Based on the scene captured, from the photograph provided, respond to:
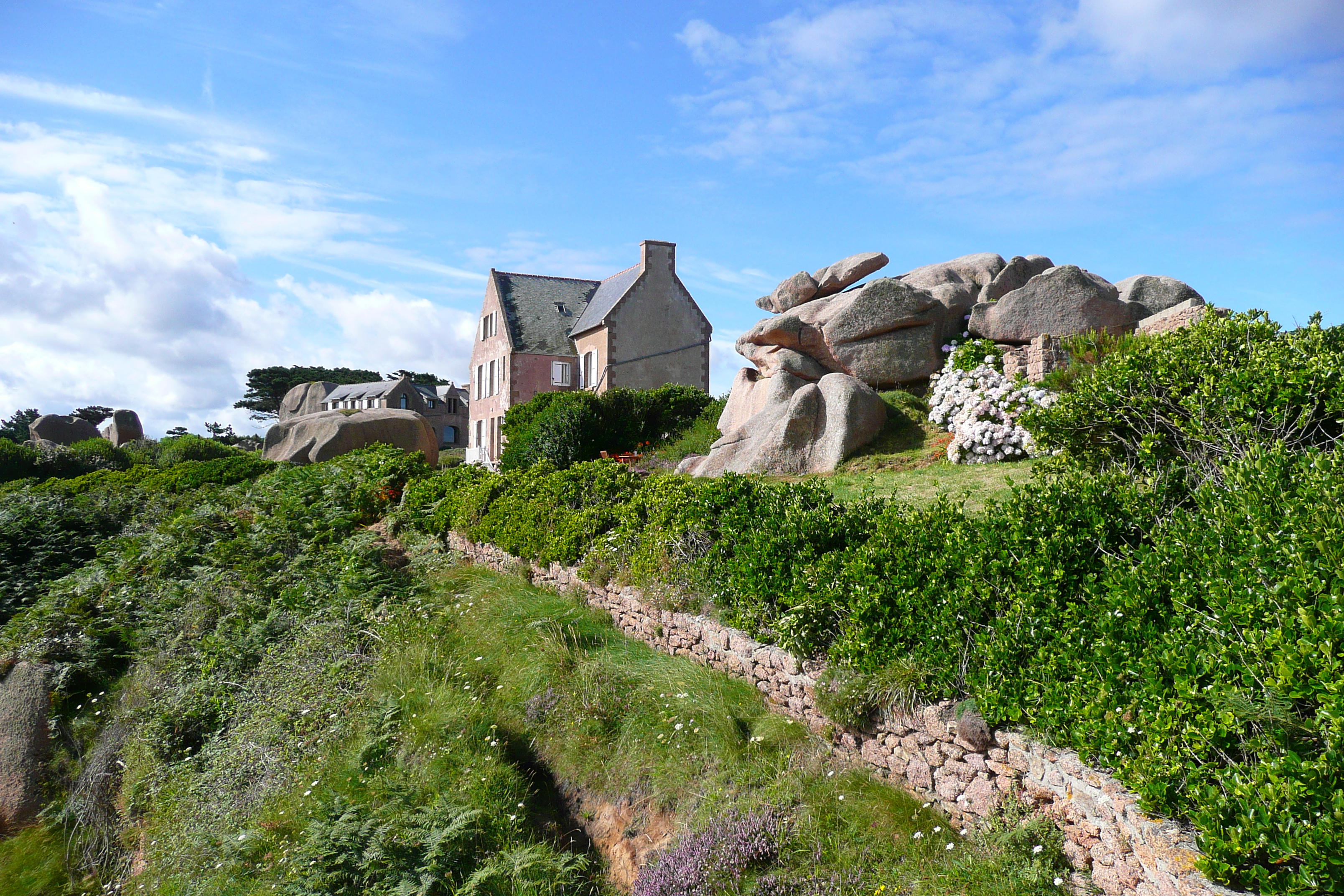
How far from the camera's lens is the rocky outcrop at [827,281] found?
18.7m

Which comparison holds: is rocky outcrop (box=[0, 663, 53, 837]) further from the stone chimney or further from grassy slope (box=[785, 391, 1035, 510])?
the stone chimney

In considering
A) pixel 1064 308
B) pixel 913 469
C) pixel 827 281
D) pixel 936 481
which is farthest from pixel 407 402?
pixel 936 481

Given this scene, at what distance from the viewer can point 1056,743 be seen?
407 cm

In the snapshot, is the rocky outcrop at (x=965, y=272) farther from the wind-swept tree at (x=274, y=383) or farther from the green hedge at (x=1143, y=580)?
the wind-swept tree at (x=274, y=383)

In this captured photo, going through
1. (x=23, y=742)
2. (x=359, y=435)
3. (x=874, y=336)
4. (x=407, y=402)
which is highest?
(x=407, y=402)

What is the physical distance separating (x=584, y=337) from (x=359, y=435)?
14.8m

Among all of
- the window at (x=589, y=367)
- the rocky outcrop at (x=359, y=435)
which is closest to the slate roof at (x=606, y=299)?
the window at (x=589, y=367)

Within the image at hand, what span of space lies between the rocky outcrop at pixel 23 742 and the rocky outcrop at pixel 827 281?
15.3 meters

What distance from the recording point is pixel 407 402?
59688 mm

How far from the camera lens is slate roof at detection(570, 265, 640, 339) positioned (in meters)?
33.7

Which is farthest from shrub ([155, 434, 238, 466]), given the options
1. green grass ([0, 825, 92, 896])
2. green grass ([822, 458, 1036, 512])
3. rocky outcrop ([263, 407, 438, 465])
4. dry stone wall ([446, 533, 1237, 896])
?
dry stone wall ([446, 533, 1237, 896])

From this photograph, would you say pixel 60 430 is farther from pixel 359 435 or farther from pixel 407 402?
pixel 407 402

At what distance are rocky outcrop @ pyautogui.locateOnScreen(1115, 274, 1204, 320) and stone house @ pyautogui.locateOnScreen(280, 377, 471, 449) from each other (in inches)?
1966

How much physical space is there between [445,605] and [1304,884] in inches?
317
